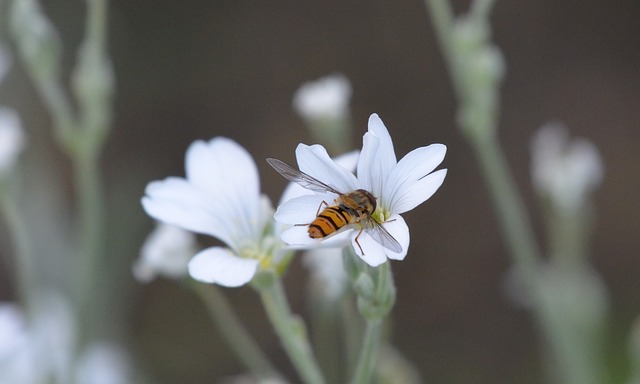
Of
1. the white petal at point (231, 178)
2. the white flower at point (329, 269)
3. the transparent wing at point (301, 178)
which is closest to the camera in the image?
the transparent wing at point (301, 178)

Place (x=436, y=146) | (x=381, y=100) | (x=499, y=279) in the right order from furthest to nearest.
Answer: (x=381, y=100)
(x=499, y=279)
(x=436, y=146)

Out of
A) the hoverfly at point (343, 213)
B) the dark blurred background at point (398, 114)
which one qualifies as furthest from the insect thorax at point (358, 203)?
the dark blurred background at point (398, 114)

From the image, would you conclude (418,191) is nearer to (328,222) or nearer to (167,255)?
(328,222)

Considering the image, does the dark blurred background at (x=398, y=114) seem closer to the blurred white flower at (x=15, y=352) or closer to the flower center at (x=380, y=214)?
the blurred white flower at (x=15, y=352)

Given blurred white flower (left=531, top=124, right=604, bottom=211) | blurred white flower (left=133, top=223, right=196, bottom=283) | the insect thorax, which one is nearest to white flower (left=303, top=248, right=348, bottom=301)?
blurred white flower (left=133, top=223, right=196, bottom=283)

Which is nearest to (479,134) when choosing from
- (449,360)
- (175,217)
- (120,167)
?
(175,217)

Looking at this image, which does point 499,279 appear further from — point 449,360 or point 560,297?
point 560,297

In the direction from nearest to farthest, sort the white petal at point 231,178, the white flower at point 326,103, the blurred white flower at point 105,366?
1. the white petal at point 231,178
2. the white flower at point 326,103
3. the blurred white flower at point 105,366
